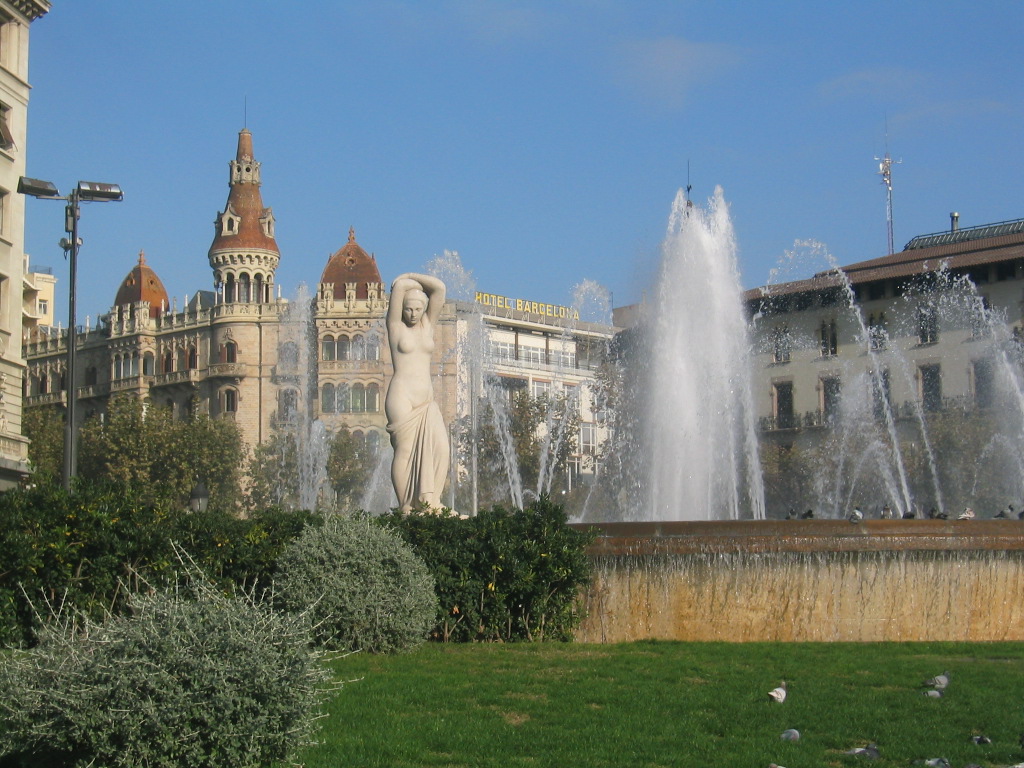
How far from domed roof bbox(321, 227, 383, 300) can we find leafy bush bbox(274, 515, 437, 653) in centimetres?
7792

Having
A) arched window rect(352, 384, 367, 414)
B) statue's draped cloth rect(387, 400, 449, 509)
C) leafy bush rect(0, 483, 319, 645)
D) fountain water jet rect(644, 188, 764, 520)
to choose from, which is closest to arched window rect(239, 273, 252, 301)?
arched window rect(352, 384, 367, 414)

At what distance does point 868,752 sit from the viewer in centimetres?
995

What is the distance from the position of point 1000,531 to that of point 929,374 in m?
48.6

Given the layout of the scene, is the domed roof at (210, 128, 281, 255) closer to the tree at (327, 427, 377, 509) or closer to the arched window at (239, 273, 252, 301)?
the arched window at (239, 273, 252, 301)

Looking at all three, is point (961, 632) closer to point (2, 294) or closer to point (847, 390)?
point (2, 294)

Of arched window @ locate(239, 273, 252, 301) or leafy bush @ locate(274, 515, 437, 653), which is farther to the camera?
arched window @ locate(239, 273, 252, 301)

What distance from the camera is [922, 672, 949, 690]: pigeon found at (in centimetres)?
1245

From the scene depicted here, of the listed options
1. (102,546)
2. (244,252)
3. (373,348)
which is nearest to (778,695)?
(102,546)

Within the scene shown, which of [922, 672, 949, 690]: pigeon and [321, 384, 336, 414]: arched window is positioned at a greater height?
[321, 384, 336, 414]: arched window

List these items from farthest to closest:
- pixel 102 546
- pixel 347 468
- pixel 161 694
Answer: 1. pixel 347 468
2. pixel 102 546
3. pixel 161 694

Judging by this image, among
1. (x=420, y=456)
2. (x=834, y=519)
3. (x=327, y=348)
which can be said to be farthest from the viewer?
(x=327, y=348)

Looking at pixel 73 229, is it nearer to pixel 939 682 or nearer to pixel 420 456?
pixel 420 456

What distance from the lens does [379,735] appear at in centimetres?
1035

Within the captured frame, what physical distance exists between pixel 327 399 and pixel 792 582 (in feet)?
241
